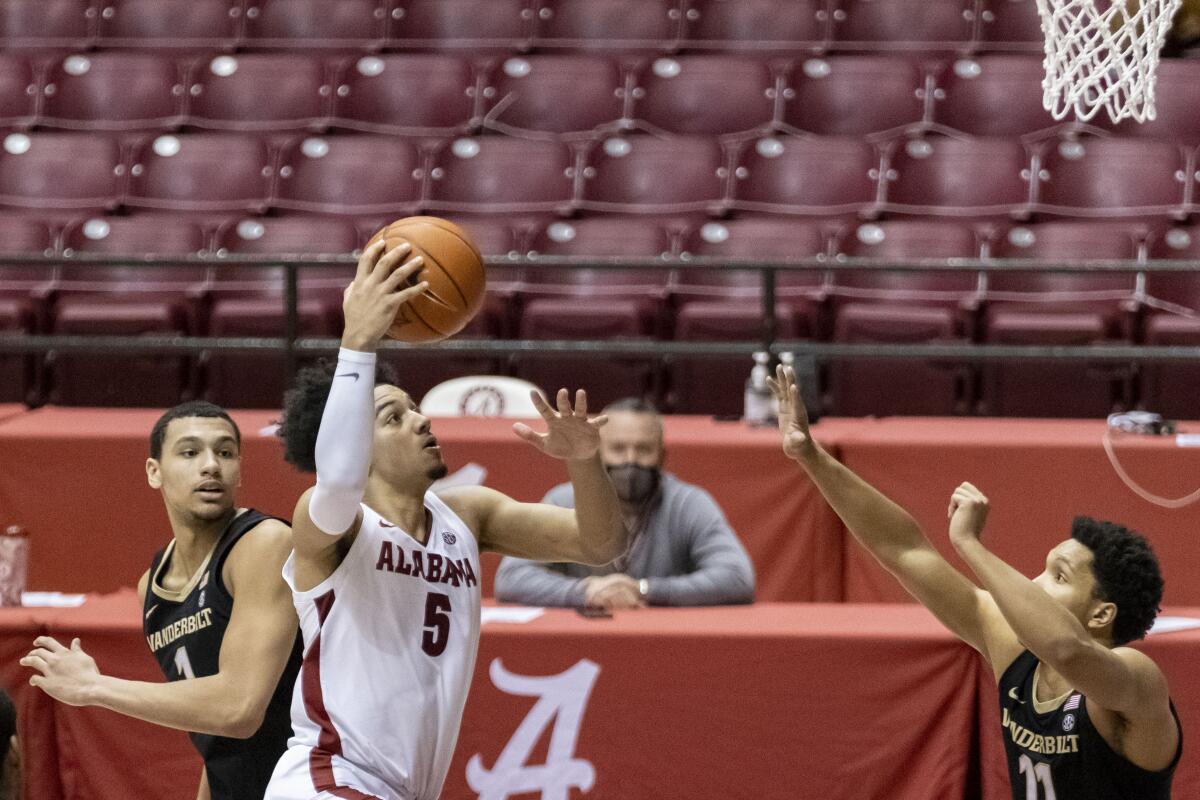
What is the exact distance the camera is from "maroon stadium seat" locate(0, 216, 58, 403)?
7199 mm

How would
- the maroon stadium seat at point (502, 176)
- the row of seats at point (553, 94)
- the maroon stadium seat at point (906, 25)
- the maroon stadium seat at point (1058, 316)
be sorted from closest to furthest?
the maroon stadium seat at point (1058, 316) → the maroon stadium seat at point (502, 176) → the row of seats at point (553, 94) → the maroon stadium seat at point (906, 25)

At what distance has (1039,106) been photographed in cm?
833

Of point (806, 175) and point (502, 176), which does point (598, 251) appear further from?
point (806, 175)

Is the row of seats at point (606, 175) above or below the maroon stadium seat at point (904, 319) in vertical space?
above

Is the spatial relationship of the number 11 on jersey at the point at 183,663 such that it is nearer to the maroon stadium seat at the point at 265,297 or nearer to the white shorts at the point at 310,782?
the white shorts at the point at 310,782

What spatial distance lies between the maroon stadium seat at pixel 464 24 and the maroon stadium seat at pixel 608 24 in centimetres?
12

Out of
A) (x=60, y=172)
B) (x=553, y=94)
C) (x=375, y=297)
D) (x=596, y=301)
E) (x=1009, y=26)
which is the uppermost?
(x=1009, y=26)

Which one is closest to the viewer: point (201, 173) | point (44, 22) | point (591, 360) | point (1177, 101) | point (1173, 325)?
point (1173, 325)

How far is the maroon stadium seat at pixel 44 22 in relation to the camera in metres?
9.62

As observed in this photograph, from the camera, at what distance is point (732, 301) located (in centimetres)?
718

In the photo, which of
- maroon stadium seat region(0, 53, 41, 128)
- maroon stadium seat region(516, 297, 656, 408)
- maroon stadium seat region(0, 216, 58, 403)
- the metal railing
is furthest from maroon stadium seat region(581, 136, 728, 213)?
maroon stadium seat region(0, 53, 41, 128)

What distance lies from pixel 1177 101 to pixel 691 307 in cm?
296

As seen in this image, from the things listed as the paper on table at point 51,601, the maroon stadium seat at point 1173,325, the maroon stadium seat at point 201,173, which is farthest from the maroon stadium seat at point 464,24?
the paper on table at point 51,601

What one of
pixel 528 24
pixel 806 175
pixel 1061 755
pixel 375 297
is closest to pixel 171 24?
pixel 528 24
